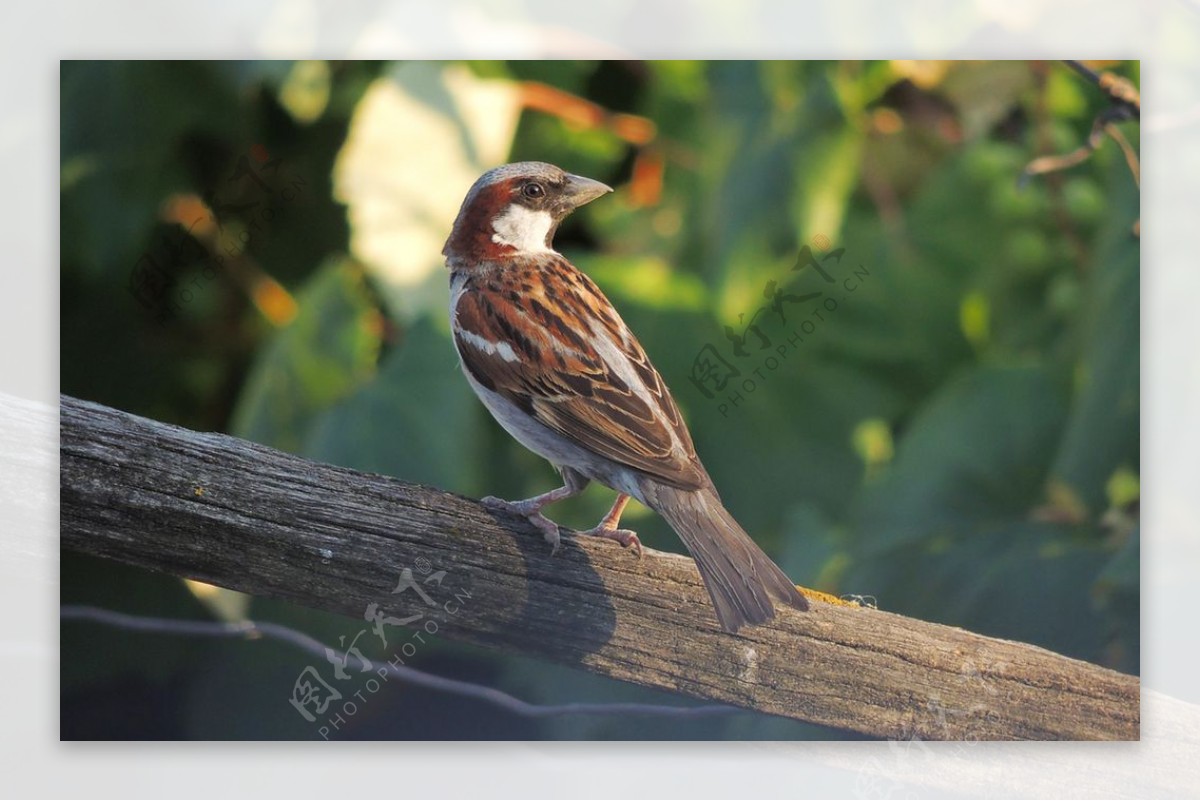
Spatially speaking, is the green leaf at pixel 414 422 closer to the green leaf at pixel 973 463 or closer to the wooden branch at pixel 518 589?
the wooden branch at pixel 518 589

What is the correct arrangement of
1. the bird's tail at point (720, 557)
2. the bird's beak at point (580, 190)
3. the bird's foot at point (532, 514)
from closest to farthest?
the bird's tail at point (720, 557) < the bird's foot at point (532, 514) < the bird's beak at point (580, 190)

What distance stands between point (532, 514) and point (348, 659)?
2.05 ft

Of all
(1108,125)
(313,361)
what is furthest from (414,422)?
(1108,125)

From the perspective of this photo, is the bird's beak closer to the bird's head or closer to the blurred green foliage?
the bird's head

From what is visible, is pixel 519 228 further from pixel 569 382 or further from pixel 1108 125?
pixel 1108 125

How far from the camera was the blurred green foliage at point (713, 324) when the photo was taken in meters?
2.93

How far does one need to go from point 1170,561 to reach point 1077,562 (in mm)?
233

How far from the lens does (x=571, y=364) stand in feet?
8.75

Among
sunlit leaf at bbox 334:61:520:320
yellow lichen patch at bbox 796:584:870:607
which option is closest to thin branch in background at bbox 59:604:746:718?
yellow lichen patch at bbox 796:584:870:607

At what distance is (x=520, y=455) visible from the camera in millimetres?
2980

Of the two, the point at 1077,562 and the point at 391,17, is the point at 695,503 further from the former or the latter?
the point at 391,17

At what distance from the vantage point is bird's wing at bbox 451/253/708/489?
99.7 inches

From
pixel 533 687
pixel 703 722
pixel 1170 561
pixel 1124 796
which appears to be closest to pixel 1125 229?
pixel 1170 561

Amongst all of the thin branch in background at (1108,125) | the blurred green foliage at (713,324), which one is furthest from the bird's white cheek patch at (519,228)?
the thin branch in background at (1108,125)
